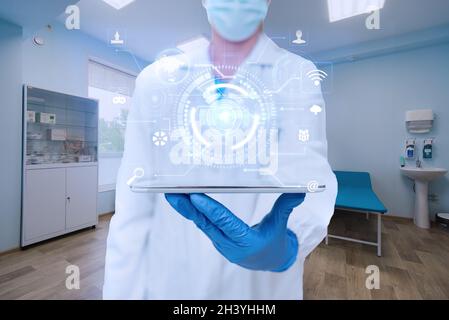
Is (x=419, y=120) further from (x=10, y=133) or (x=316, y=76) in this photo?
(x=10, y=133)

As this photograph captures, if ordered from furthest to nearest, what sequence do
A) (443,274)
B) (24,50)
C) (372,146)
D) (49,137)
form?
(372,146)
(49,137)
(24,50)
(443,274)

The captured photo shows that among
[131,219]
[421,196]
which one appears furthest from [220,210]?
[421,196]

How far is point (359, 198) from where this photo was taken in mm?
1789

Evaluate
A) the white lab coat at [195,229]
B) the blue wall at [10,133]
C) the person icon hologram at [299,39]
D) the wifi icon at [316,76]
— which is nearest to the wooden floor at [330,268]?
the blue wall at [10,133]

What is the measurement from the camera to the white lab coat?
21.2 inches

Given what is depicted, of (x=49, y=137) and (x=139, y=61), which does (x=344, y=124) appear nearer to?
(x=139, y=61)

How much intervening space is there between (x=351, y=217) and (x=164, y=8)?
2.67 meters

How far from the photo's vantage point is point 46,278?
→ 1138 millimetres

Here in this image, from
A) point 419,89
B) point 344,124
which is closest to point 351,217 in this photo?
point 344,124

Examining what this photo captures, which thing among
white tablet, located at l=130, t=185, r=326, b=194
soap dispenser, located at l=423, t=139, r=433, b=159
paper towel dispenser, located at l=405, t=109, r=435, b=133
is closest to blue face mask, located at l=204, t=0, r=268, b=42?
white tablet, located at l=130, t=185, r=326, b=194

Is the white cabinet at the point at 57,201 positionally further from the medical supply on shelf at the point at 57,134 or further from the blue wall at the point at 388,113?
the blue wall at the point at 388,113

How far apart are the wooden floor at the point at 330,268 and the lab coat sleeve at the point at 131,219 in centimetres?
64

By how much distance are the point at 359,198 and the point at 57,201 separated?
261cm
